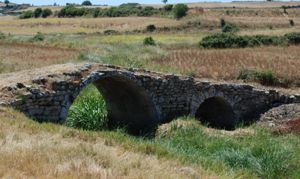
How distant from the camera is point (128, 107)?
20312mm

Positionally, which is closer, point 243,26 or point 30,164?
point 30,164

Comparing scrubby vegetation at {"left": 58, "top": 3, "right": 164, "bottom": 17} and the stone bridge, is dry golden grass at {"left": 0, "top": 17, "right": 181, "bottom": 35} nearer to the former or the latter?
scrubby vegetation at {"left": 58, "top": 3, "right": 164, "bottom": 17}

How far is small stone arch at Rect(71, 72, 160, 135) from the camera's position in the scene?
61.8 ft

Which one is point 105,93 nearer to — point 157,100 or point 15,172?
point 157,100

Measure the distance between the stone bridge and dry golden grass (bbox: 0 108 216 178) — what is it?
3.42 metres

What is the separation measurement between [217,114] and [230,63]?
6.80 metres

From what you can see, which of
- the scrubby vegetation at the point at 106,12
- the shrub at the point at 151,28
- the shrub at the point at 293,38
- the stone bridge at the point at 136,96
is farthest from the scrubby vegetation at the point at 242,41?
the scrubby vegetation at the point at 106,12

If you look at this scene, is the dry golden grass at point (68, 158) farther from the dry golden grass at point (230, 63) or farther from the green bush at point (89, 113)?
the dry golden grass at point (230, 63)

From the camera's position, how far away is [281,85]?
26203mm

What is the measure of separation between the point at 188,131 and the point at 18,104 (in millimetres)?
6493

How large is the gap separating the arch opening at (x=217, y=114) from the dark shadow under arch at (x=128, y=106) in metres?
3.59

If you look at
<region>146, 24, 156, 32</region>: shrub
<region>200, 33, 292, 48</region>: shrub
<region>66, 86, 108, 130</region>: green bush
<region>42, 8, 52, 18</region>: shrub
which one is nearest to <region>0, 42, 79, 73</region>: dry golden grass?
<region>66, 86, 108, 130</region>: green bush

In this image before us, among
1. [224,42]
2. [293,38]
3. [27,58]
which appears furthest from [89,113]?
[293,38]

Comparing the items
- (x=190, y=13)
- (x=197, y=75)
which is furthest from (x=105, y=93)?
(x=190, y=13)
